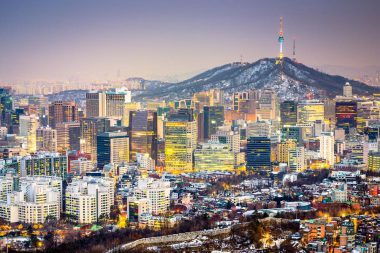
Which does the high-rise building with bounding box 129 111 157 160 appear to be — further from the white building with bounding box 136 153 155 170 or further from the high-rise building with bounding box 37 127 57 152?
the high-rise building with bounding box 37 127 57 152

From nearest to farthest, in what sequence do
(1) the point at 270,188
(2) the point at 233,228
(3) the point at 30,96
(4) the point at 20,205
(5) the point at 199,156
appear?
(2) the point at 233,228, (4) the point at 20,205, (1) the point at 270,188, (5) the point at 199,156, (3) the point at 30,96

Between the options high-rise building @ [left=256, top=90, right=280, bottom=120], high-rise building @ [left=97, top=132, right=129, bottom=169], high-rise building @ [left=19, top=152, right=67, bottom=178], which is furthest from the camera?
high-rise building @ [left=256, top=90, right=280, bottom=120]

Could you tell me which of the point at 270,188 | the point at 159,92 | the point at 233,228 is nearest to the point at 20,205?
the point at 233,228

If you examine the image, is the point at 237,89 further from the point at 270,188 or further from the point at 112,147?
the point at 270,188

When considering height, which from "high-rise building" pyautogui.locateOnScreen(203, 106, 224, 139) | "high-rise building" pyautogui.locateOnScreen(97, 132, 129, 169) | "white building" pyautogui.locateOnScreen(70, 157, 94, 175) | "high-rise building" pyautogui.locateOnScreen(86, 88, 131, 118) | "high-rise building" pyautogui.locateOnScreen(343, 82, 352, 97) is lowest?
"white building" pyautogui.locateOnScreen(70, 157, 94, 175)

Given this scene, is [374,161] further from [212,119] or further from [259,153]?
[212,119]

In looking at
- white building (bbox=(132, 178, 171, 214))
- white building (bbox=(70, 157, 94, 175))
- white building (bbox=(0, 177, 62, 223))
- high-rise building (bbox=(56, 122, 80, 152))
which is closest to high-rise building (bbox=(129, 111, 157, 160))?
high-rise building (bbox=(56, 122, 80, 152))

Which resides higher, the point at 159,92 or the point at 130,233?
the point at 159,92

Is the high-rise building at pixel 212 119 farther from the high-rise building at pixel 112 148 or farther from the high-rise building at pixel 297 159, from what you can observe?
the high-rise building at pixel 297 159
